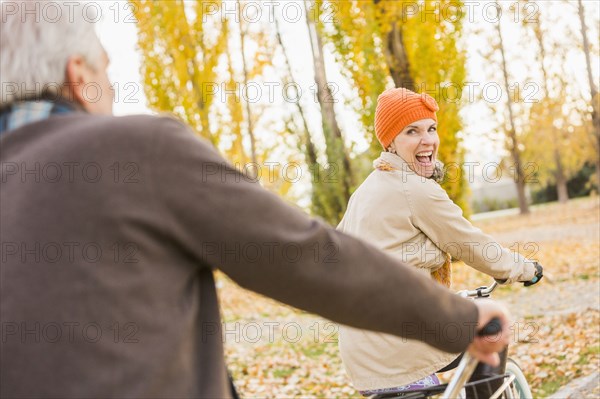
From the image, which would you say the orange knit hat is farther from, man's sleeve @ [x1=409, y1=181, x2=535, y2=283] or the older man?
the older man

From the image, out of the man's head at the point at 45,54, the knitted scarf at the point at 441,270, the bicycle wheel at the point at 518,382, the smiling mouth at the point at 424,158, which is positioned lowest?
the bicycle wheel at the point at 518,382

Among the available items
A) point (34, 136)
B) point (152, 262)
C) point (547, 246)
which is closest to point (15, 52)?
point (34, 136)

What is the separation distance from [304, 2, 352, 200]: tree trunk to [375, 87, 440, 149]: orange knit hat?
11.7 meters

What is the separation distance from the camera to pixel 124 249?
4.14 feet

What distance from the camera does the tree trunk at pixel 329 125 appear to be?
55.8 ft

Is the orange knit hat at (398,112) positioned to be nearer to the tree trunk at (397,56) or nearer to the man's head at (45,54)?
the man's head at (45,54)

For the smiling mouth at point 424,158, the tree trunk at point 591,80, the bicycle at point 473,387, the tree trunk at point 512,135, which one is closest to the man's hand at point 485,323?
the bicycle at point 473,387

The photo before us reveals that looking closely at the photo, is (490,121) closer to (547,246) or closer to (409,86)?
(547,246)

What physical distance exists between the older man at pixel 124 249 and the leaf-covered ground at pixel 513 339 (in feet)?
18.0

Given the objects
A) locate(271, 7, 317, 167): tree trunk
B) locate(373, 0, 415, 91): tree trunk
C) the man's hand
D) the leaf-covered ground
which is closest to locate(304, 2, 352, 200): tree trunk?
locate(271, 7, 317, 167): tree trunk

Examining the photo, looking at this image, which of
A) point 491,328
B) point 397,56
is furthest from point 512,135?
point 491,328

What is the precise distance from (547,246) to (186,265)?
62.1ft

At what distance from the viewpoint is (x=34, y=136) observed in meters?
1.34

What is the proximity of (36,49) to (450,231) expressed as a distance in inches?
81.4
